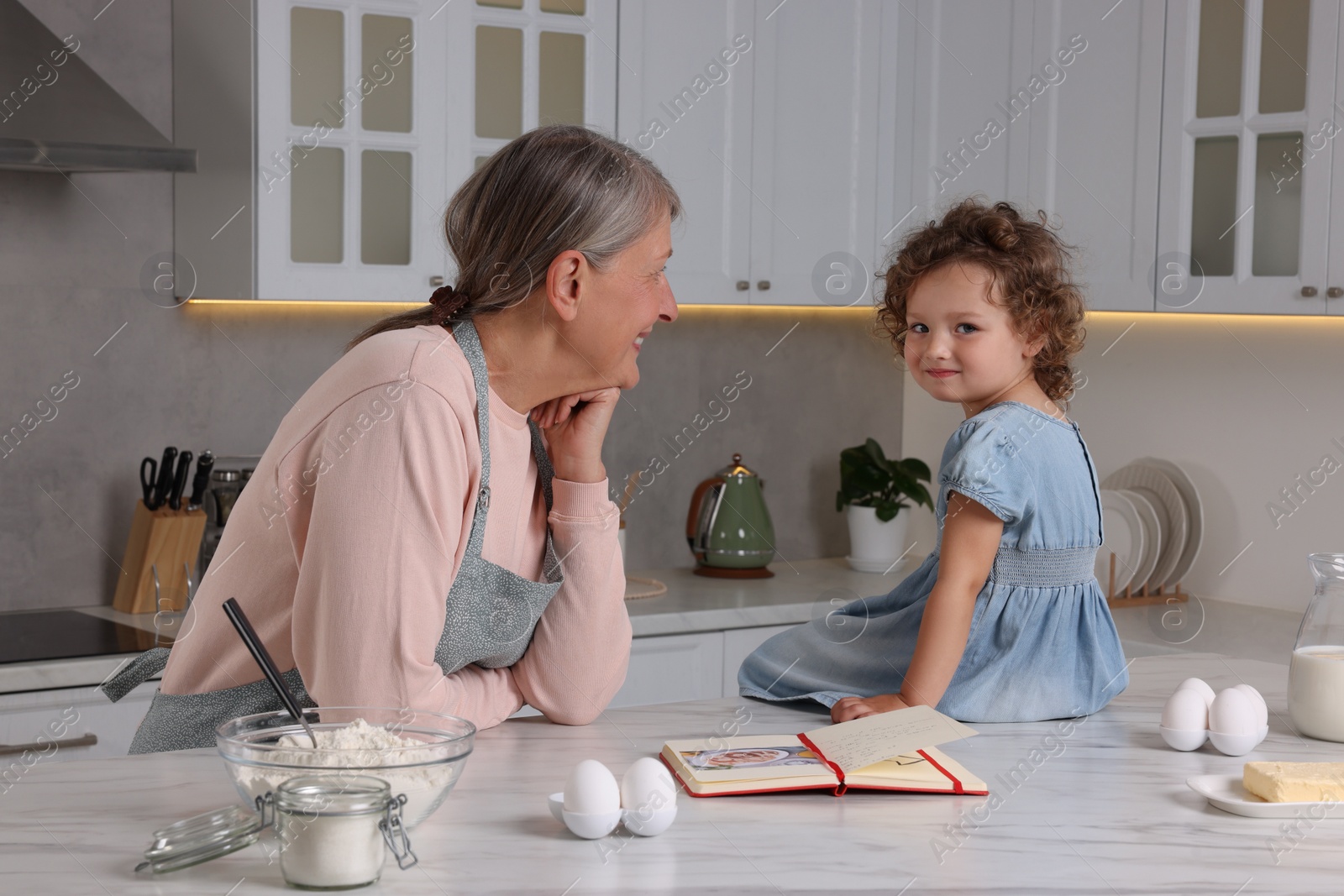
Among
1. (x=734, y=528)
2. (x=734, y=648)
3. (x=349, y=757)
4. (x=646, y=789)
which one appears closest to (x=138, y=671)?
(x=349, y=757)

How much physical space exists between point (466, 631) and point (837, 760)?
40cm

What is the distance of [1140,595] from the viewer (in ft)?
9.70

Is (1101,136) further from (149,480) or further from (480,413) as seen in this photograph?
(149,480)

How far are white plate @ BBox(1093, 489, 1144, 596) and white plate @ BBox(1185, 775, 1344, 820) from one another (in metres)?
1.80

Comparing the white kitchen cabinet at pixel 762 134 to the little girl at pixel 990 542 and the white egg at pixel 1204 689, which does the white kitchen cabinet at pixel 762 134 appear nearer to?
the little girl at pixel 990 542

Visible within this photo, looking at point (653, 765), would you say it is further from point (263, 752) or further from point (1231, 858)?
point (1231, 858)

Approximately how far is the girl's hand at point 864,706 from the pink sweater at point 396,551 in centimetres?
25

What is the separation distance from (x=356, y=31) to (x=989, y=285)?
1566mm

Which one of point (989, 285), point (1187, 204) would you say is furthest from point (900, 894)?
point (1187, 204)

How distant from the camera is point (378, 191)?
263cm

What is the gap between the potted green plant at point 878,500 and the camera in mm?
3316

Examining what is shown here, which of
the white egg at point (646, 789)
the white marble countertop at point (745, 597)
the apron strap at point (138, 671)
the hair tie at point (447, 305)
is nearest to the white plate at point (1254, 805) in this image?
the white egg at point (646, 789)

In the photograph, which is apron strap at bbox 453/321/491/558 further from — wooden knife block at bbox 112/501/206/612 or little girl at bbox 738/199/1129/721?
wooden knife block at bbox 112/501/206/612

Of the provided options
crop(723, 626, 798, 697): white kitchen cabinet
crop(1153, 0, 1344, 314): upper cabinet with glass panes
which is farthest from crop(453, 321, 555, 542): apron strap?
crop(1153, 0, 1344, 314): upper cabinet with glass panes
